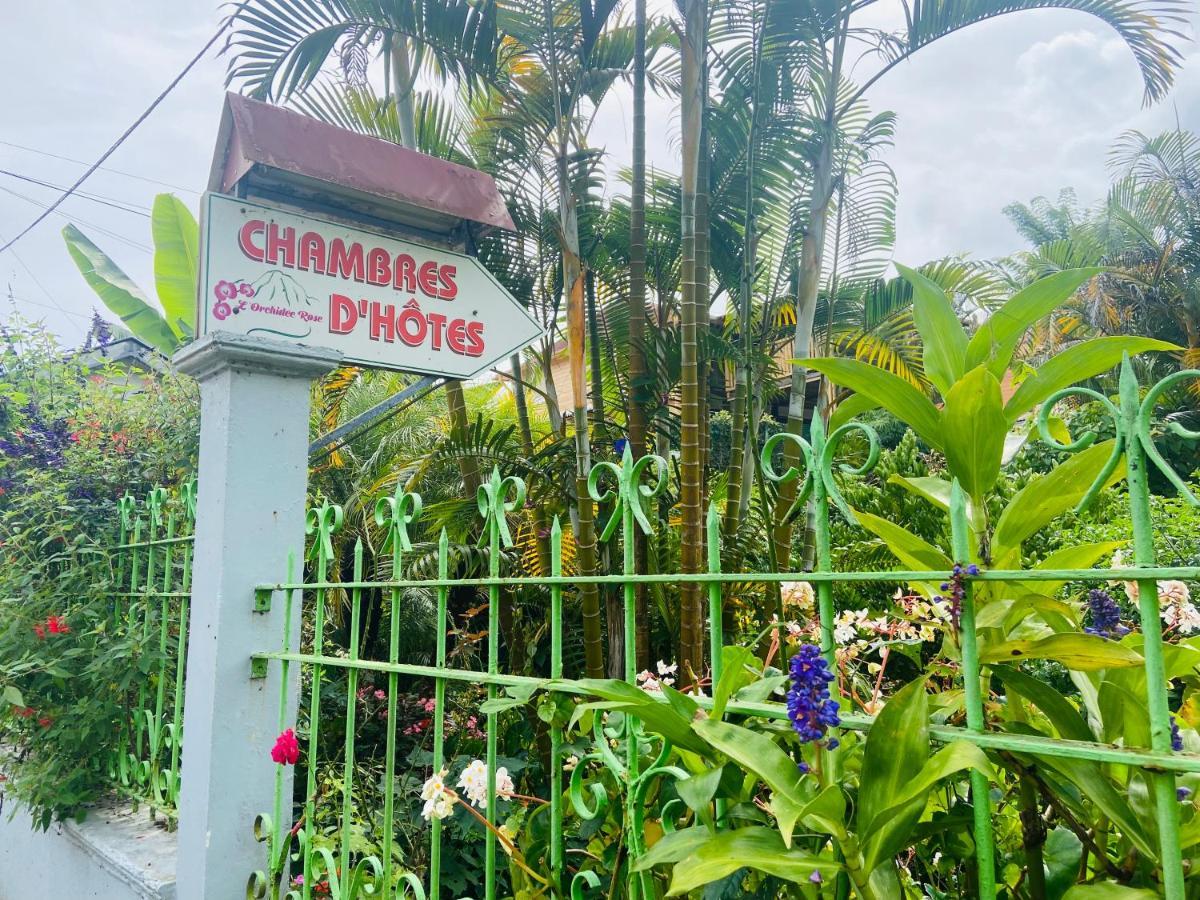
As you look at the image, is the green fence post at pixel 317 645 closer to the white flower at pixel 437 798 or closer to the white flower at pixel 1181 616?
the white flower at pixel 437 798

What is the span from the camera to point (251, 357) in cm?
205

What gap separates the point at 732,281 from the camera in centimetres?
450

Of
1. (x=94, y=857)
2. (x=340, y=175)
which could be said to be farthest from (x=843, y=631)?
(x=94, y=857)

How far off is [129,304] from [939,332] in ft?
18.7

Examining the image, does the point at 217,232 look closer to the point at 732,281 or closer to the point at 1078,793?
the point at 1078,793

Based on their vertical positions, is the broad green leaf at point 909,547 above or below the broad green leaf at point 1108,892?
above

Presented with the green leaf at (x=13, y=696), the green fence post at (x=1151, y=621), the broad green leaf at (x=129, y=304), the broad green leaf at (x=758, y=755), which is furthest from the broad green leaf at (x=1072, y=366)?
the broad green leaf at (x=129, y=304)

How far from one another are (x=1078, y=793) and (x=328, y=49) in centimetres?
370

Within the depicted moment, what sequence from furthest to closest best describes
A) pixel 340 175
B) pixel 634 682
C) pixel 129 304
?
1. pixel 129 304
2. pixel 340 175
3. pixel 634 682

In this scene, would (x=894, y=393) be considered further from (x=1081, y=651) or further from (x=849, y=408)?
(x=1081, y=651)

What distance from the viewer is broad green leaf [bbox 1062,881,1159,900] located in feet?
2.54

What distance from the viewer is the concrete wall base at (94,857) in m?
2.25

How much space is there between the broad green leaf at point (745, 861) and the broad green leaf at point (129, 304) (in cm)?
522

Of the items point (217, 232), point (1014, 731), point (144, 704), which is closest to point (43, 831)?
point (144, 704)
